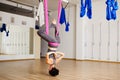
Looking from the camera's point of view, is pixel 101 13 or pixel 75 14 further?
pixel 75 14

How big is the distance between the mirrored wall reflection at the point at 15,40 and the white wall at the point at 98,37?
2.96 m

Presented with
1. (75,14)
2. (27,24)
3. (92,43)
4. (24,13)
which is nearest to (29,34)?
(27,24)

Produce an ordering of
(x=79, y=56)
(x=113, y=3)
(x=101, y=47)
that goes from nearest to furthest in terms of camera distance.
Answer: (x=113, y=3), (x=101, y=47), (x=79, y=56)

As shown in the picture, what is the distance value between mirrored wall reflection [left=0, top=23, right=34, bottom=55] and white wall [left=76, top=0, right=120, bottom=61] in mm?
2963

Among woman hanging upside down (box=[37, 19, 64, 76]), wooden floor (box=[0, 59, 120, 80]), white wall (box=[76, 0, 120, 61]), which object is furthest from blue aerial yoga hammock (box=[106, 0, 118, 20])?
white wall (box=[76, 0, 120, 61])

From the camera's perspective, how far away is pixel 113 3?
441 centimetres

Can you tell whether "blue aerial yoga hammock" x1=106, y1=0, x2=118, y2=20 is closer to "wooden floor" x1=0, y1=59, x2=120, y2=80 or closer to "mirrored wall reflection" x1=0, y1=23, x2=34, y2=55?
"wooden floor" x1=0, y1=59, x2=120, y2=80

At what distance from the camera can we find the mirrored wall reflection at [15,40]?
9.10m

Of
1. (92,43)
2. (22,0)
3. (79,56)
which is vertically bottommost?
(79,56)

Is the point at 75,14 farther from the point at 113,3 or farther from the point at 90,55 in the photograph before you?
the point at 113,3

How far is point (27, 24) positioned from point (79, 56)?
3.62m

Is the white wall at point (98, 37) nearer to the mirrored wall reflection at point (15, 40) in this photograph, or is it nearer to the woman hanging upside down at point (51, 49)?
the mirrored wall reflection at point (15, 40)

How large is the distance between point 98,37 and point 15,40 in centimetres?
469

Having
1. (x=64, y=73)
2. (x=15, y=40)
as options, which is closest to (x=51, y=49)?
(x=64, y=73)
